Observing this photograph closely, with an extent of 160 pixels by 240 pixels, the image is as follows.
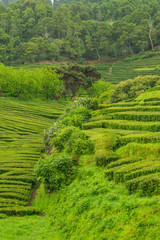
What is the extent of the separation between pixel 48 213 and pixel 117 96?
34.0 metres

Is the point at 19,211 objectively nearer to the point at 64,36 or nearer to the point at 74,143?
the point at 74,143

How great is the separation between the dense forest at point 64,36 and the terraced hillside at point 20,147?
52502 mm

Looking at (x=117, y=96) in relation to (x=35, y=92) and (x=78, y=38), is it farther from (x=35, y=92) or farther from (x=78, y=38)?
(x=78, y=38)

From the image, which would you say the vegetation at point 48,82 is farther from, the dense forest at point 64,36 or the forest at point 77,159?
the dense forest at point 64,36

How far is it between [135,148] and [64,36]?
118 meters

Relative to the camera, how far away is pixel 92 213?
488 inches

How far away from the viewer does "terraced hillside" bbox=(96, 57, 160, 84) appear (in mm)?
78781

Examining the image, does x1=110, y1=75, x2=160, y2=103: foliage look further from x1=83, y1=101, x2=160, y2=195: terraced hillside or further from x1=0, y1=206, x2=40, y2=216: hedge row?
x1=0, y1=206, x2=40, y2=216: hedge row

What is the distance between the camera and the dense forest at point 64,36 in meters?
104

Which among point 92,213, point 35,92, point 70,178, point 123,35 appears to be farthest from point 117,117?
point 123,35

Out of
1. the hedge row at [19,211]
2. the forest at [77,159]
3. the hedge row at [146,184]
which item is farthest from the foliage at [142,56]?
the hedge row at [146,184]

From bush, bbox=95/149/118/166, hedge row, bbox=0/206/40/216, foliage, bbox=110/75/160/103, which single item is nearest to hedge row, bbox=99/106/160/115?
bush, bbox=95/149/118/166

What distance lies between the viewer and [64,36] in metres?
126

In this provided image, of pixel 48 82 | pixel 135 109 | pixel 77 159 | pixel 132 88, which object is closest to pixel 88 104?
pixel 135 109
